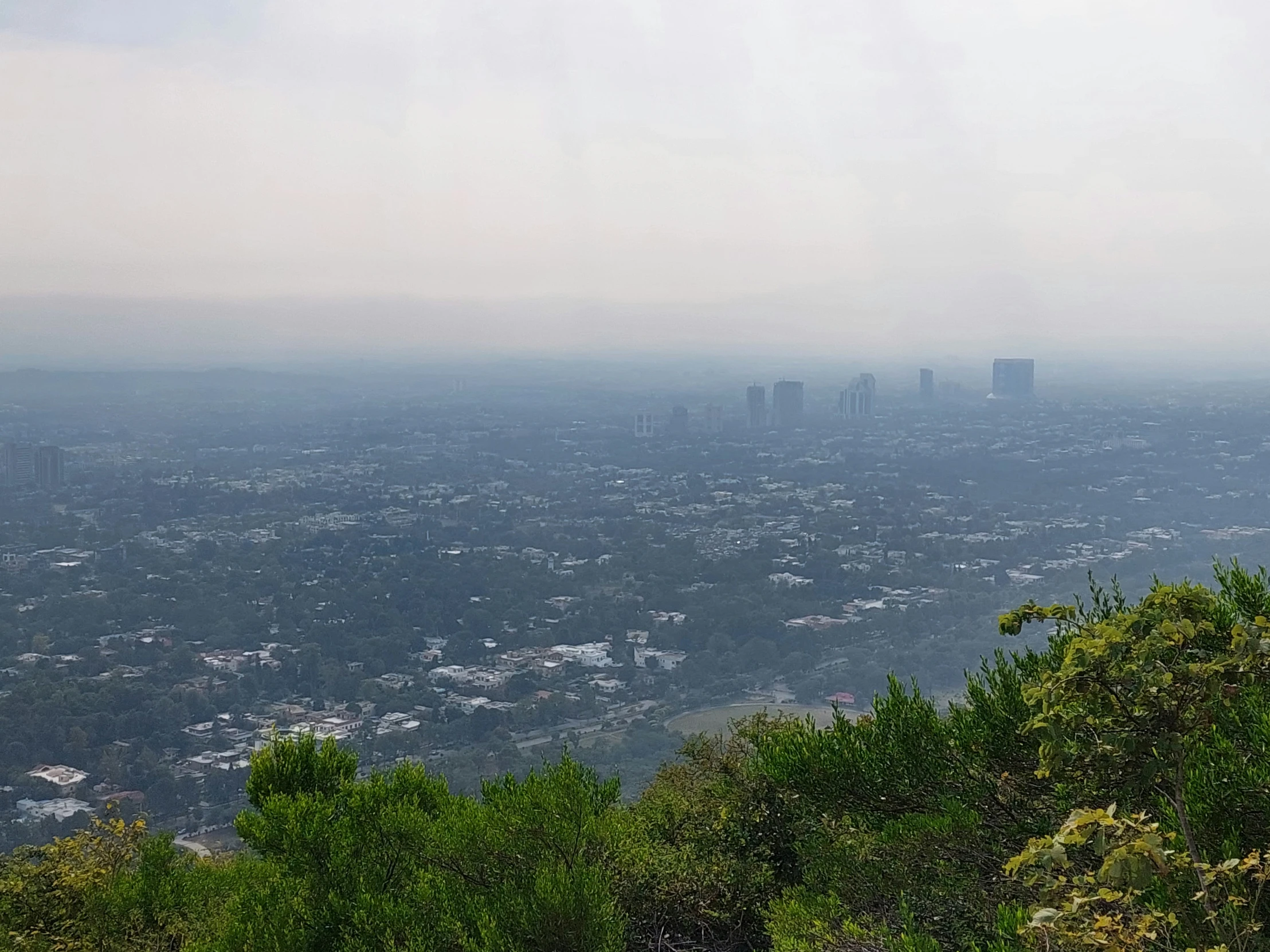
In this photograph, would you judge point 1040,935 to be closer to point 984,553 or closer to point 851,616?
point 851,616

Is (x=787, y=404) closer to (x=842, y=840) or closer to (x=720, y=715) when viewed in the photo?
(x=720, y=715)

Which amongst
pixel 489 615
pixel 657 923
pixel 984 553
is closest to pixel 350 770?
pixel 657 923

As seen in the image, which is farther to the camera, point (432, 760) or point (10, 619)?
point (10, 619)

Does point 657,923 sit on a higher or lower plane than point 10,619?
higher

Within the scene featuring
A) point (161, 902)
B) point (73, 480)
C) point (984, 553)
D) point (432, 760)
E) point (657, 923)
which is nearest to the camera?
point (657, 923)

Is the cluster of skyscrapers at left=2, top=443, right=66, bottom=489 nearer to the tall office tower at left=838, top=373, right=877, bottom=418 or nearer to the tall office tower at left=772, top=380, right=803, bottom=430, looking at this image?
the tall office tower at left=772, top=380, right=803, bottom=430

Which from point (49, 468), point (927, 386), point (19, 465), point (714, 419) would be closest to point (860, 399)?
point (927, 386)

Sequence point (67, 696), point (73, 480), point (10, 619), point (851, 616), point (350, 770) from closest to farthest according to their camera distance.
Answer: point (350, 770)
point (67, 696)
point (10, 619)
point (851, 616)
point (73, 480)
